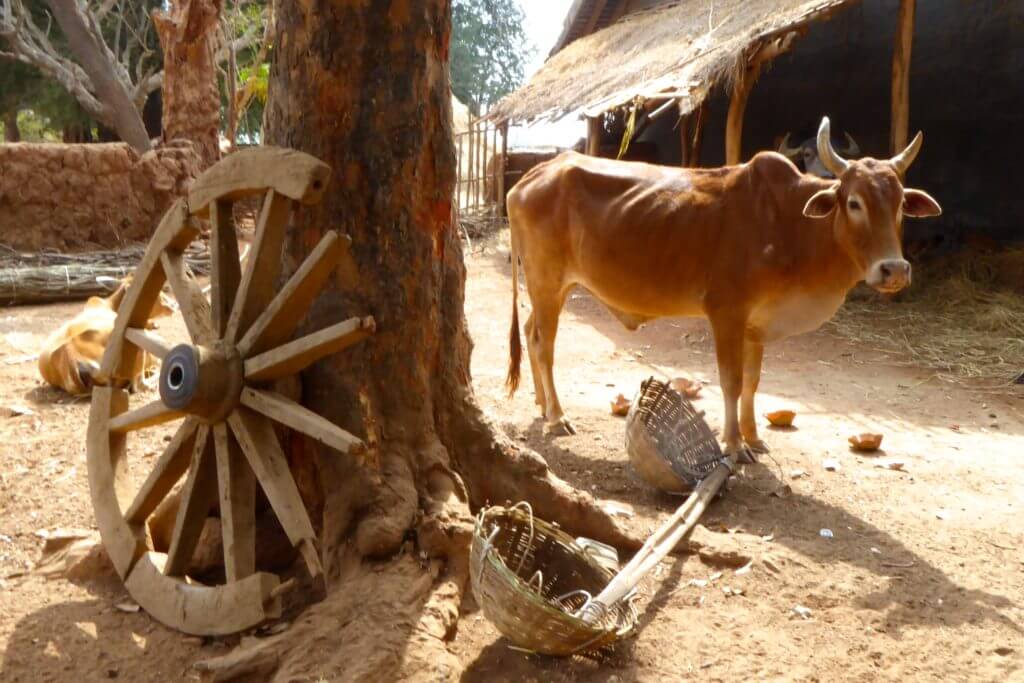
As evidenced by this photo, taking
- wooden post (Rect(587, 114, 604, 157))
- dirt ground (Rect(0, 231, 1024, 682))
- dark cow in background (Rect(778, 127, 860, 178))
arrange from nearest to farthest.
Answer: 1. dirt ground (Rect(0, 231, 1024, 682))
2. dark cow in background (Rect(778, 127, 860, 178))
3. wooden post (Rect(587, 114, 604, 157))

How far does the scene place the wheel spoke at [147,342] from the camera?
339 cm

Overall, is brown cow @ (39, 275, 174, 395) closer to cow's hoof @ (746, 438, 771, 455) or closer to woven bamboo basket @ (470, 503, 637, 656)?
woven bamboo basket @ (470, 503, 637, 656)

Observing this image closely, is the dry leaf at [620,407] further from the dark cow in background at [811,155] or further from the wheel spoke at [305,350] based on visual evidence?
the dark cow in background at [811,155]

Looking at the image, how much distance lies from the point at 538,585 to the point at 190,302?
1.59m

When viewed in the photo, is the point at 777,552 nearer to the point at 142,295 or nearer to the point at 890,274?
the point at 890,274

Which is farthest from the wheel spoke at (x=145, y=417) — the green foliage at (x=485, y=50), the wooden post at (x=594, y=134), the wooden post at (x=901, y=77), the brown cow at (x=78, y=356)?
the green foliage at (x=485, y=50)

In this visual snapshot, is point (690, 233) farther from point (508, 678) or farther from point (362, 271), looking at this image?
point (508, 678)

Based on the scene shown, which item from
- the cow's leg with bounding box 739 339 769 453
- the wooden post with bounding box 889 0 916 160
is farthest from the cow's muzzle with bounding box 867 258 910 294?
the wooden post with bounding box 889 0 916 160

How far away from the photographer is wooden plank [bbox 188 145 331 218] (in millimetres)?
2939

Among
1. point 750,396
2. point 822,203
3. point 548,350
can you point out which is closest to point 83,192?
point 548,350

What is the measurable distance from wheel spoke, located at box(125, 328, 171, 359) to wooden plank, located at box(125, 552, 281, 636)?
735mm

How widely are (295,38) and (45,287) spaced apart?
8.12m

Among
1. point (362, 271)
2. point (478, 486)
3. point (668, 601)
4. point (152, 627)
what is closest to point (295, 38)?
point (362, 271)

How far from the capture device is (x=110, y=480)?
3492 millimetres
